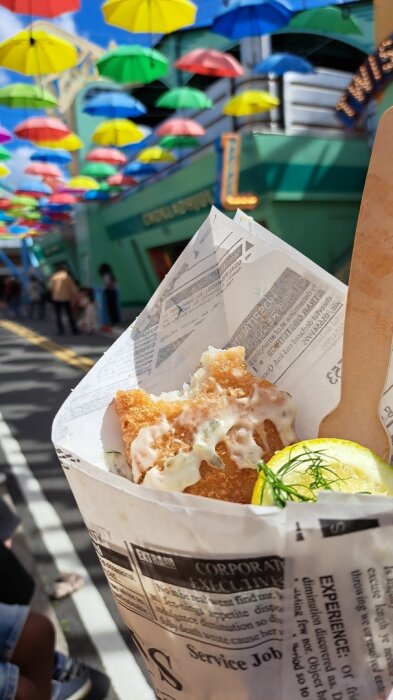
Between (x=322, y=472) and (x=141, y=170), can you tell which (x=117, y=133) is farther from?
(x=322, y=472)

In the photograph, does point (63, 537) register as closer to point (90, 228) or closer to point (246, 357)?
point (246, 357)

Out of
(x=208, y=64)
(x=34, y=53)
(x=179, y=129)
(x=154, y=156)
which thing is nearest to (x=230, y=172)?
(x=179, y=129)

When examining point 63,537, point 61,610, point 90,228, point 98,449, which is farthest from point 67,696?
point 90,228

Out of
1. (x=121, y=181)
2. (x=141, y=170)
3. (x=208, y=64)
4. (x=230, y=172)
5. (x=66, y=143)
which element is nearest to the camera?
(x=208, y=64)

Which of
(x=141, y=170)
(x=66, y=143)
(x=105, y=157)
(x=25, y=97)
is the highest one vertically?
(x=25, y=97)

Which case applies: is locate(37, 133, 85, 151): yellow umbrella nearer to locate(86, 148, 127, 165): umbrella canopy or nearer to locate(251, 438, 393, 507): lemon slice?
locate(86, 148, 127, 165): umbrella canopy

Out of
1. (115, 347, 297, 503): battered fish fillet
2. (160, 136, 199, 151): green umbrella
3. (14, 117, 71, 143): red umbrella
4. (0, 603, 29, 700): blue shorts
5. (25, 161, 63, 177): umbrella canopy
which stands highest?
(14, 117, 71, 143): red umbrella

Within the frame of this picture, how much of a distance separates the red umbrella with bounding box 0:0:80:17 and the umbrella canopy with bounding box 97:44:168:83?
271 centimetres

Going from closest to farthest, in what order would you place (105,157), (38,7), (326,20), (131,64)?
(38,7), (131,64), (326,20), (105,157)

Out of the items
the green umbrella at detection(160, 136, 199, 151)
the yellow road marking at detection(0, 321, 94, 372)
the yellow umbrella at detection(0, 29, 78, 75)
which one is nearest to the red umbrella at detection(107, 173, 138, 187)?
the green umbrella at detection(160, 136, 199, 151)

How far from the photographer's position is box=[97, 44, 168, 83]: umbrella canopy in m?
9.38

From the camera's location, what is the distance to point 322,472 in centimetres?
78

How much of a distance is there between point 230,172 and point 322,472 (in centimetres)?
1235

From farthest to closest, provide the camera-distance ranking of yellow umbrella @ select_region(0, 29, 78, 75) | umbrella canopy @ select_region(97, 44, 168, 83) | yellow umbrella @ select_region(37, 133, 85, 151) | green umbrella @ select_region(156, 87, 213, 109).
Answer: yellow umbrella @ select_region(37, 133, 85, 151), green umbrella @ select_region(156, 87, 213, 109), umbrella canopy @ select_region(97, 44, 168, 83), yellow umbrella @ select_region(0, 29, 78, 75)
